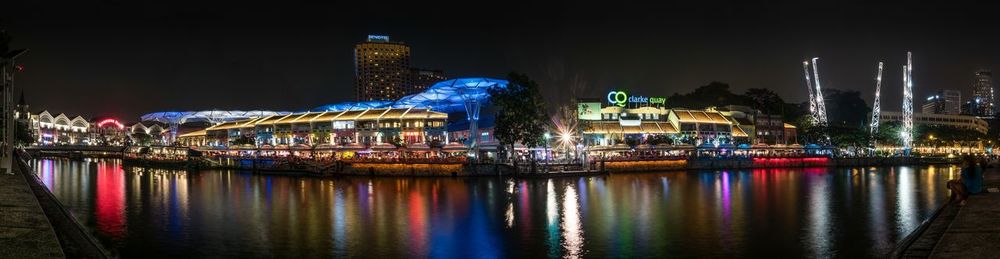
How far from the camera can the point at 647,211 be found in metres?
32.1

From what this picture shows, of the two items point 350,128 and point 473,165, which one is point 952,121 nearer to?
point 350,128

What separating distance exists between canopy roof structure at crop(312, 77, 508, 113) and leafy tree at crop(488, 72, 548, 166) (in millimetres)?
3997

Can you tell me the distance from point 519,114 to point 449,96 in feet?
88.0

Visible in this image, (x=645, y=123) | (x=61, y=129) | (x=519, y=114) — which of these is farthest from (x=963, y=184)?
(x=61, y=129)

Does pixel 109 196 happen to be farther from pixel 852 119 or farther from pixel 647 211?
pixel 852 119

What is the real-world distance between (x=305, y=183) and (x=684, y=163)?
3700 centimetres

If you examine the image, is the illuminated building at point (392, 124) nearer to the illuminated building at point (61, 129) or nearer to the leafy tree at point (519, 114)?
the leafy tree at point (519, 114)

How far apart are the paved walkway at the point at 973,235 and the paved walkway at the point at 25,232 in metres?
13.5

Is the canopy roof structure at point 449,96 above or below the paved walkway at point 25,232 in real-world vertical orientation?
above

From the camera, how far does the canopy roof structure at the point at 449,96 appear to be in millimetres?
74438

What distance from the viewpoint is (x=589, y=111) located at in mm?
86625

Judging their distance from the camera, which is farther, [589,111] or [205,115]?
[205,115]

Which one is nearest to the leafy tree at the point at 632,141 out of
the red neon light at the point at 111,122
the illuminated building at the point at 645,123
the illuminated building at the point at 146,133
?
the illuminated building at the point at 645,123

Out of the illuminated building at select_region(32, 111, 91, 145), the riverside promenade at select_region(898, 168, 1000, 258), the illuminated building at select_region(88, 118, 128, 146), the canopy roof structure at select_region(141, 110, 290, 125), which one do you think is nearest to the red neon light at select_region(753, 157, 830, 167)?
the riverside promenade at select_region(898, 168, 1000, 258)
